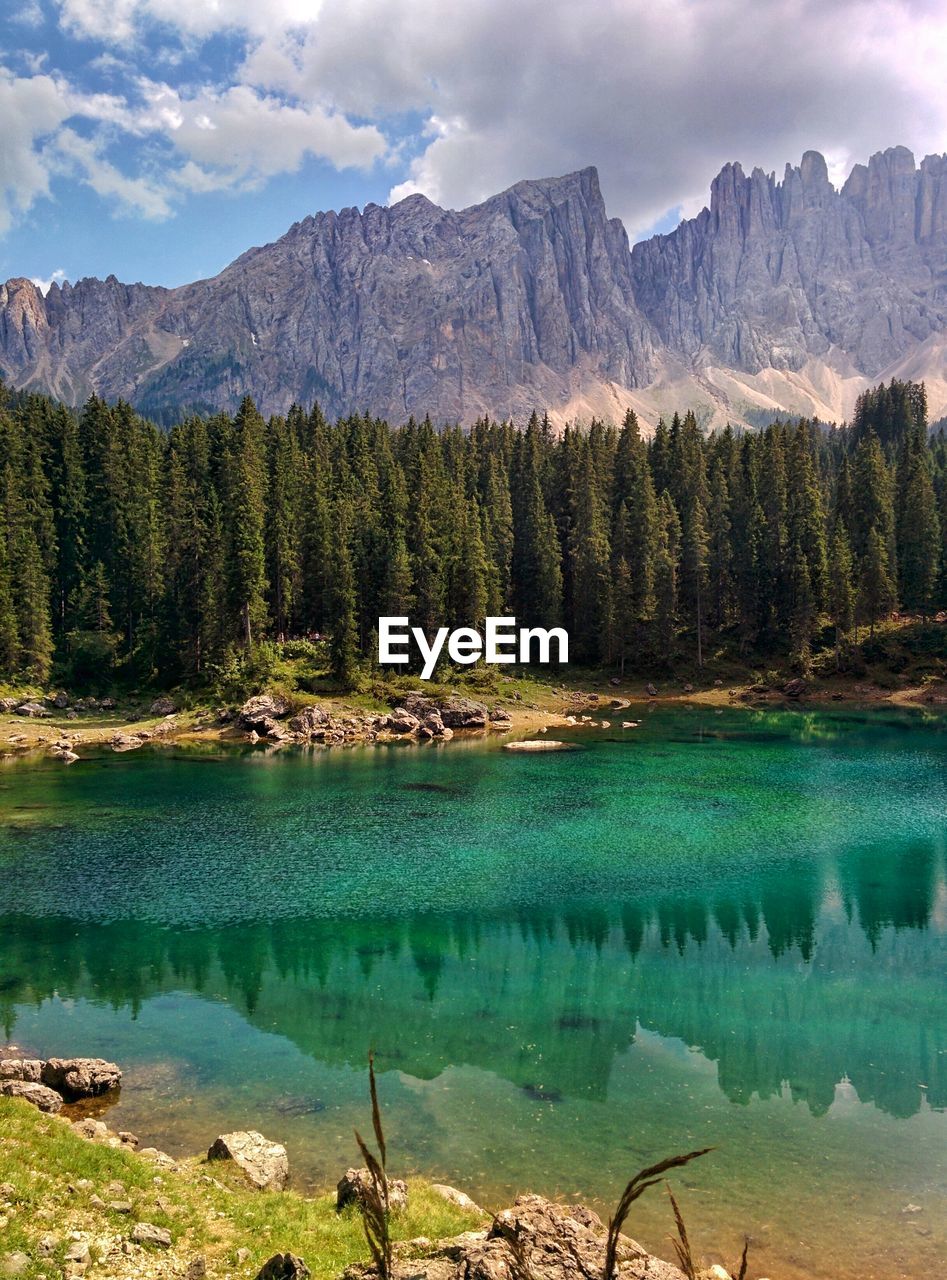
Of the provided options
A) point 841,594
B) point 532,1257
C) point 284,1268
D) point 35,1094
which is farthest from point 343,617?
point 532,1257

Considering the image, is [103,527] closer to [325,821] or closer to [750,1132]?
[325,821]

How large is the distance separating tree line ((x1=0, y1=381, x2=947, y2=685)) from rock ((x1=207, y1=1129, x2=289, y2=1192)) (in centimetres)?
7630

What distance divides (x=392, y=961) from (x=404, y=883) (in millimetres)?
8863

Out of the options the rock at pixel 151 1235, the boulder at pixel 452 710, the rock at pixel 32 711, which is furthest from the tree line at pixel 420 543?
the rock at pixel 151 1235

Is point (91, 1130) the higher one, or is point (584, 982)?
point (91, 1130)

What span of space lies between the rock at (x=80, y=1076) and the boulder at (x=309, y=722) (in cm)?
6301

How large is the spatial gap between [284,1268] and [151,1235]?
284 centimetres

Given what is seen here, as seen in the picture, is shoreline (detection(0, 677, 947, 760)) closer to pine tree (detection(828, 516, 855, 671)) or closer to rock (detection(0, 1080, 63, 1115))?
pine tree (detection(828, 516, 855, 671))

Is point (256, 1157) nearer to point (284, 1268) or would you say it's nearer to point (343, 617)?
point (284, 1268)

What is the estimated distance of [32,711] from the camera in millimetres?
86375

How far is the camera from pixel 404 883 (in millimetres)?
42344

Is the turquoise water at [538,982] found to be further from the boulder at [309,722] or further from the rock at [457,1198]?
the boulder at [309,722]

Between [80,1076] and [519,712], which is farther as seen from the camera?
[519,712]

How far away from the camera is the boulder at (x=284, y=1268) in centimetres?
1345
